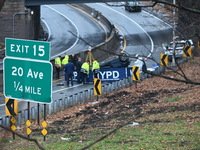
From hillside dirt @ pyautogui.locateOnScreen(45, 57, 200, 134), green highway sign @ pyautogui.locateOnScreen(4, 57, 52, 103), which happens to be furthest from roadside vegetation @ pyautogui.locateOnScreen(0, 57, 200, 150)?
green highway sign @ pyautogui.locateOnScreen(4, 57, 52, 103)

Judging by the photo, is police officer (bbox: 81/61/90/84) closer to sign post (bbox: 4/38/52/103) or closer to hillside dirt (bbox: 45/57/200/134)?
hillside dirt (bbox: 45/57/200/134)

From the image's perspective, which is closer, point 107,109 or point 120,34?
point 107,109

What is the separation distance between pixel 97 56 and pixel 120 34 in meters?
13.8

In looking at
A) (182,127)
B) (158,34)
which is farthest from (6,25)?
(182,127)

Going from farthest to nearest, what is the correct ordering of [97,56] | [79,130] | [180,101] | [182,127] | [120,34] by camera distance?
1. [120,34]
2. [97,56]
3. [180,101]
4. [79,130]
5. [182,127]

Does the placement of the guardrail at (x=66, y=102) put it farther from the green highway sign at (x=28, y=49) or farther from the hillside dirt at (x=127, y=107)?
the green highway sign at (x=28, y=49)

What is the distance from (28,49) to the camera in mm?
10539

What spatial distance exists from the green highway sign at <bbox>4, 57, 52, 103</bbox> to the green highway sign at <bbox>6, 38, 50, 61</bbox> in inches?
7.4

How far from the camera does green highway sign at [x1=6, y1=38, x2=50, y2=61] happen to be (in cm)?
1048

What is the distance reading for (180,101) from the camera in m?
19.4

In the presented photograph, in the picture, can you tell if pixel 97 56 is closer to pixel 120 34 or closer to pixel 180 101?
pixel 120 34

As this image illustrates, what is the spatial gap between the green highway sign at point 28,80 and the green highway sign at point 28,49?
19cm

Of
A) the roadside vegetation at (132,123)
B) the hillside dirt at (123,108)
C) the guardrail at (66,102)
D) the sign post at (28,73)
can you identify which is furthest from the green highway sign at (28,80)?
the guardrail at (66,102)

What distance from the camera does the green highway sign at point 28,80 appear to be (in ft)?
33.2
